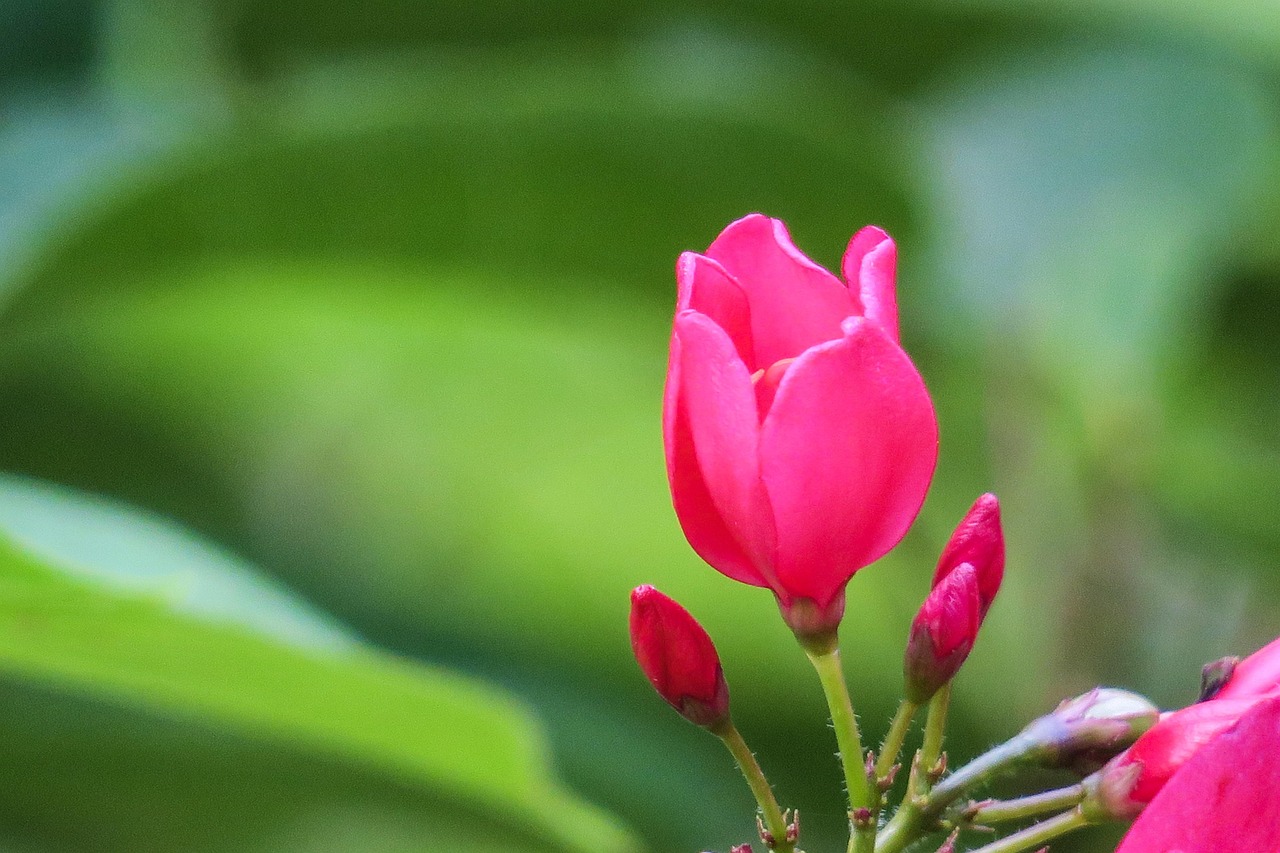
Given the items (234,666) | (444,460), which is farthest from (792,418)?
(444,460)

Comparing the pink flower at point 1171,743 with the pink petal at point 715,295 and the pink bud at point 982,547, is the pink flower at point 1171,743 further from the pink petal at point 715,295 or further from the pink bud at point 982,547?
the pink petal at point 715,295

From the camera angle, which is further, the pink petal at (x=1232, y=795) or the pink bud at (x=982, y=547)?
the pink bud at (x=982, y=547)

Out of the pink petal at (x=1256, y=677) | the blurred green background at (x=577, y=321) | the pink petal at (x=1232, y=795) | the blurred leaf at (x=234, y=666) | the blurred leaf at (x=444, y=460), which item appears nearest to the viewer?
the pink petal at (x=1232, y=795)

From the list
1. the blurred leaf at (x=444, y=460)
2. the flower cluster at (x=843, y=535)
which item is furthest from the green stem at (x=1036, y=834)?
the blurred leaf at (x=444, y=460)

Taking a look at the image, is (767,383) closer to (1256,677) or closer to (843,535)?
(843,535)

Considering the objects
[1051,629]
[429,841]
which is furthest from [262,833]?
[1051,629]

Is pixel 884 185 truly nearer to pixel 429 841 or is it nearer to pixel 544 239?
pixel 544 239
